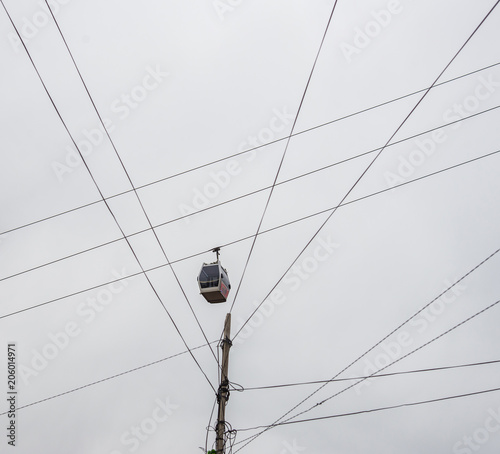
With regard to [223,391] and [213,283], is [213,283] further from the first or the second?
[223,391]

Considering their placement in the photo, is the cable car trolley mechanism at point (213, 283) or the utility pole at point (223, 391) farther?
the cable car trolley mechanism at point (213, 283)

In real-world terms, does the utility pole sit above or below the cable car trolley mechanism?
below

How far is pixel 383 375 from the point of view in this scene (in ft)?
41.1

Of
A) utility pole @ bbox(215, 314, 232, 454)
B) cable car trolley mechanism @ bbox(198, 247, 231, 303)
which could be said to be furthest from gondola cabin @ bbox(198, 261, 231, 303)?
utility pole @ bbox(215, 314, 232, 454)

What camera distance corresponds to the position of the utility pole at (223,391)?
11.2 metres

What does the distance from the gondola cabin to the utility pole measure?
2.04 feet

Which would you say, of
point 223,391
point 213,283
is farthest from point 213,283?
point 223,391

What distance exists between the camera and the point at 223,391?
11.8 meters

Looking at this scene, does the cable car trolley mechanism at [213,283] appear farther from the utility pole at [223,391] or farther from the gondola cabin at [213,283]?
the utility pole at [223,391]

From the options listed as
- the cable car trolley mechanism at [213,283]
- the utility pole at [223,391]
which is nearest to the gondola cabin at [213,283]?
the cable car trolley mechanism at [213,283]

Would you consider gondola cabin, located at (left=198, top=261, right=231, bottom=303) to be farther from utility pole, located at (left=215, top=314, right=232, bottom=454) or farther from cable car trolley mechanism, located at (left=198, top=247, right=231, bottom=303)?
utility pole, located at (left=215, top=314, right=232, bottom=454)

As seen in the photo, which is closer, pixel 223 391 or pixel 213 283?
pixel 223 391

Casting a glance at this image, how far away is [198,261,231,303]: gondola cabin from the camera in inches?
511

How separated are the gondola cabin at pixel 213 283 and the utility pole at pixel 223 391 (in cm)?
62
